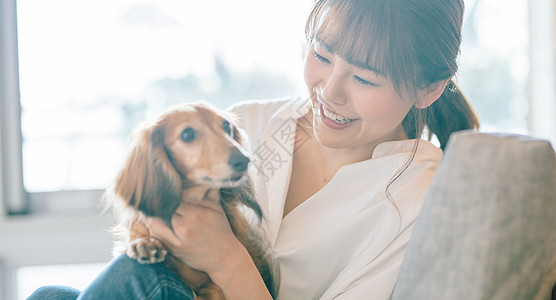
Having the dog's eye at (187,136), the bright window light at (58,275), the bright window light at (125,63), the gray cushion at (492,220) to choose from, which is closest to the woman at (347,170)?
the dog's eye at (187,136)

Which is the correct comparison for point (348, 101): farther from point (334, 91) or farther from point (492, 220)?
point (492, 220)

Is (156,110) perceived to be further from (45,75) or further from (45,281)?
(45,281)

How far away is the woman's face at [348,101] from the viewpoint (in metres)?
1.18

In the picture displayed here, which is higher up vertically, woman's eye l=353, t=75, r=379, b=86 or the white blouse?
woman's eye l=353, t=75, r=379, b=86

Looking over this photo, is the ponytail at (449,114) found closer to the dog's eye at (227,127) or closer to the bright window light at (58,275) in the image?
the dog's eye at (227,127)

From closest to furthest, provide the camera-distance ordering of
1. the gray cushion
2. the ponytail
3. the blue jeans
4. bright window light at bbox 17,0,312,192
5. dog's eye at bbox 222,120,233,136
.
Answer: the gray cushion → the blue jeans → dog's eye at bbox 222,120,233,136 → the ponytail → bright window light at bbox 17,0,312,192

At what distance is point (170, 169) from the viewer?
3.41 feet

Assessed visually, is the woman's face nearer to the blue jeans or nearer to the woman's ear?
the woman's ear

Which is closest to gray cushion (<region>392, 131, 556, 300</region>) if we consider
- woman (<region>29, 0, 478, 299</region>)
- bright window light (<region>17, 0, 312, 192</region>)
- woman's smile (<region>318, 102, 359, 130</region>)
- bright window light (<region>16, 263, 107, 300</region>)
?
woman (<region>29, 0, 478, 299</region>)

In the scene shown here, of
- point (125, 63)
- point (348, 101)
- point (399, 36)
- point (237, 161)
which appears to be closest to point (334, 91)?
point (348, 101)

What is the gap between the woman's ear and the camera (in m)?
1.24

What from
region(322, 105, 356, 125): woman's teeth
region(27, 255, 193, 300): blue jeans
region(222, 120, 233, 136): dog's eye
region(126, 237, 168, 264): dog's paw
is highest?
region(322, 105, 356, 125): woman's teeth

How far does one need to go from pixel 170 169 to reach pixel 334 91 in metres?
0.45

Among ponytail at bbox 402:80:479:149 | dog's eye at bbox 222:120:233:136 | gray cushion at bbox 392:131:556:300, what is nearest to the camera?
gray cushion at bbox 392:131:556:300
